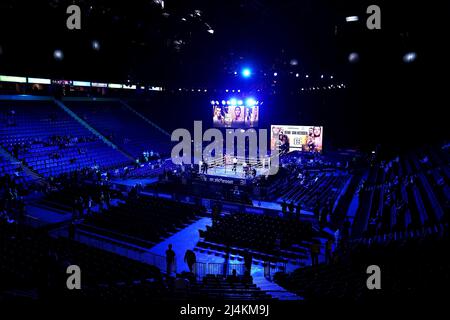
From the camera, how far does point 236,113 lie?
38.3 metres

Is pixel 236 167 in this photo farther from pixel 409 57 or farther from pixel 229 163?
pixel 409 57

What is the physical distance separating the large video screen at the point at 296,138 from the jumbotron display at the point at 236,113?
2.78 m

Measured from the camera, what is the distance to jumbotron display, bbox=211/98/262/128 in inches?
1460

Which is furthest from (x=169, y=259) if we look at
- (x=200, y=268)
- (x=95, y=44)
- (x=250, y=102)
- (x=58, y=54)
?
(x=250, y=102)

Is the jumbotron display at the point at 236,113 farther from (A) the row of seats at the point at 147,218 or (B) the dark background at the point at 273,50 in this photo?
(A) the row of seats at the point at 147,218

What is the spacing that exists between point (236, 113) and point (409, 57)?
2242 centimetres

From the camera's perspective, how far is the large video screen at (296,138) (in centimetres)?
3500

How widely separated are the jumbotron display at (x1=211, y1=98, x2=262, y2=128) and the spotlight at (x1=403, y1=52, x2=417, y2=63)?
19.6 metres

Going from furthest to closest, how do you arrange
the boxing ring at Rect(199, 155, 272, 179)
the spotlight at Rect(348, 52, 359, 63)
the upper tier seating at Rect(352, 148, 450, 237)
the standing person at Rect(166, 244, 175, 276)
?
the boxing ring at Rect(199, 155, 272, 179), the spotlight at Rect(348, 52, 359, 63), the upper tier seating at Rect(352, 148, 450, 237), the standing person at Rect(166, 244, 175, 276)

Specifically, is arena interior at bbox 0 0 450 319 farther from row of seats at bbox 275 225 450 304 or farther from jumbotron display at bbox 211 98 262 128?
jumbotron display at bbox 211 98 262 128

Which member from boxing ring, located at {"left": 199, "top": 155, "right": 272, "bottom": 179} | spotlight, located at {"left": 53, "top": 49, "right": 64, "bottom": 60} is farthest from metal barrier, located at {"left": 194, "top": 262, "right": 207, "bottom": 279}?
spotlight, located at {"left": 53, "top": 49, "right": 64, "bottom": 60}

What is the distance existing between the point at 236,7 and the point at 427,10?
7093 mm

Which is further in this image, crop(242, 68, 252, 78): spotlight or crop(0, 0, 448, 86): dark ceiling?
crop(242, 68, 252, 78): spotlight

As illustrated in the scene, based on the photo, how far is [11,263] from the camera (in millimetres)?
9297
